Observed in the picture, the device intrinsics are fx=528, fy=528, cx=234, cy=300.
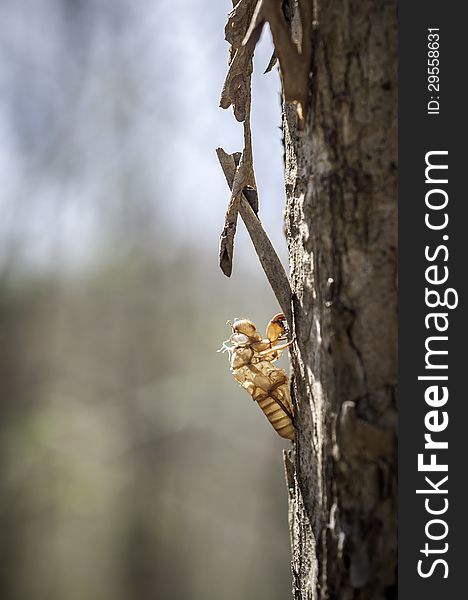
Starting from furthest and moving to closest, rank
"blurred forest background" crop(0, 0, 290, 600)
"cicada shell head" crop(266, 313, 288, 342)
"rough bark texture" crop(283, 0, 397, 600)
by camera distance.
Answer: "blurred forest background" crop(0, 0, 290, 600) → "cicada shell head" crop(266, 313, 288, 342) → "rough bark texture" crop(283, 0, 397, 600)

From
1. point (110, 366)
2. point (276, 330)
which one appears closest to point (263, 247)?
point (276, 330)

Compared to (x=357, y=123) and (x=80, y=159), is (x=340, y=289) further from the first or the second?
(x=80, y=159)

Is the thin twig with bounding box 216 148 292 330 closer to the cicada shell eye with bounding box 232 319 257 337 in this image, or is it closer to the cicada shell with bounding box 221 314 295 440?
A: the cicada shell with bounding box 221 314 295 440

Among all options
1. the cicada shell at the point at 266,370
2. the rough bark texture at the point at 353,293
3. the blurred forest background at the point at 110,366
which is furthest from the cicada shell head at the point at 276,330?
the blurred forest background at the point at 110,366

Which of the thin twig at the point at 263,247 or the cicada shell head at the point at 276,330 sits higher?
the thin twig at the point at 263,247

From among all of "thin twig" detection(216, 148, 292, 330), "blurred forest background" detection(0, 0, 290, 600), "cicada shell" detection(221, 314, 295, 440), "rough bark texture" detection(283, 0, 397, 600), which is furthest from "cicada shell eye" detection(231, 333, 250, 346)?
"blurred forest background" detection(0, 0, 290, 600)

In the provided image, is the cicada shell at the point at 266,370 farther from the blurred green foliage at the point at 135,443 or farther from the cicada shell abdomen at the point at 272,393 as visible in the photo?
the blurred green foliage at the point at 135,443

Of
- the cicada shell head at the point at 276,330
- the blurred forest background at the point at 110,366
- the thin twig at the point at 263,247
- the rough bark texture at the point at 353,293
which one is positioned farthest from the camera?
the blurred forest background at the point at 110,366

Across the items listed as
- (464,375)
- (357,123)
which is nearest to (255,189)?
(357,123)
